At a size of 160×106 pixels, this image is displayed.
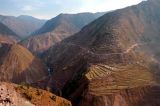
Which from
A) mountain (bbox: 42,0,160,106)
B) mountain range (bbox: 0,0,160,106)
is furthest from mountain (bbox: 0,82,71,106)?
mountain (bbox: 42,0,160,106)

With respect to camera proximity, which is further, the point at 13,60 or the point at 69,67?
the point at 13,60

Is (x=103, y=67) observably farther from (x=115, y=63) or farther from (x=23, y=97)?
(x=23, y=97)

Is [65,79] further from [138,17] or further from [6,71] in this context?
[138,17]

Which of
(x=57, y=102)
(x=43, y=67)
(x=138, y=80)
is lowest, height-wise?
(x=43, y=67)

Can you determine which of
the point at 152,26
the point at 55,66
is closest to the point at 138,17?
the point at 152,26

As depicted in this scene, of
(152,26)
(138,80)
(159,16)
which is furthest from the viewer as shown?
(159,16)

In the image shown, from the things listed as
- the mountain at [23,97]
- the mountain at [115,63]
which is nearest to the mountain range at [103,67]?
the mountain at [115,63]

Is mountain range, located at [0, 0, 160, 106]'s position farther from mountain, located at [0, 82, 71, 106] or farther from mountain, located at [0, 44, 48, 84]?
mountain, located at [0, 82, 71, 106]
